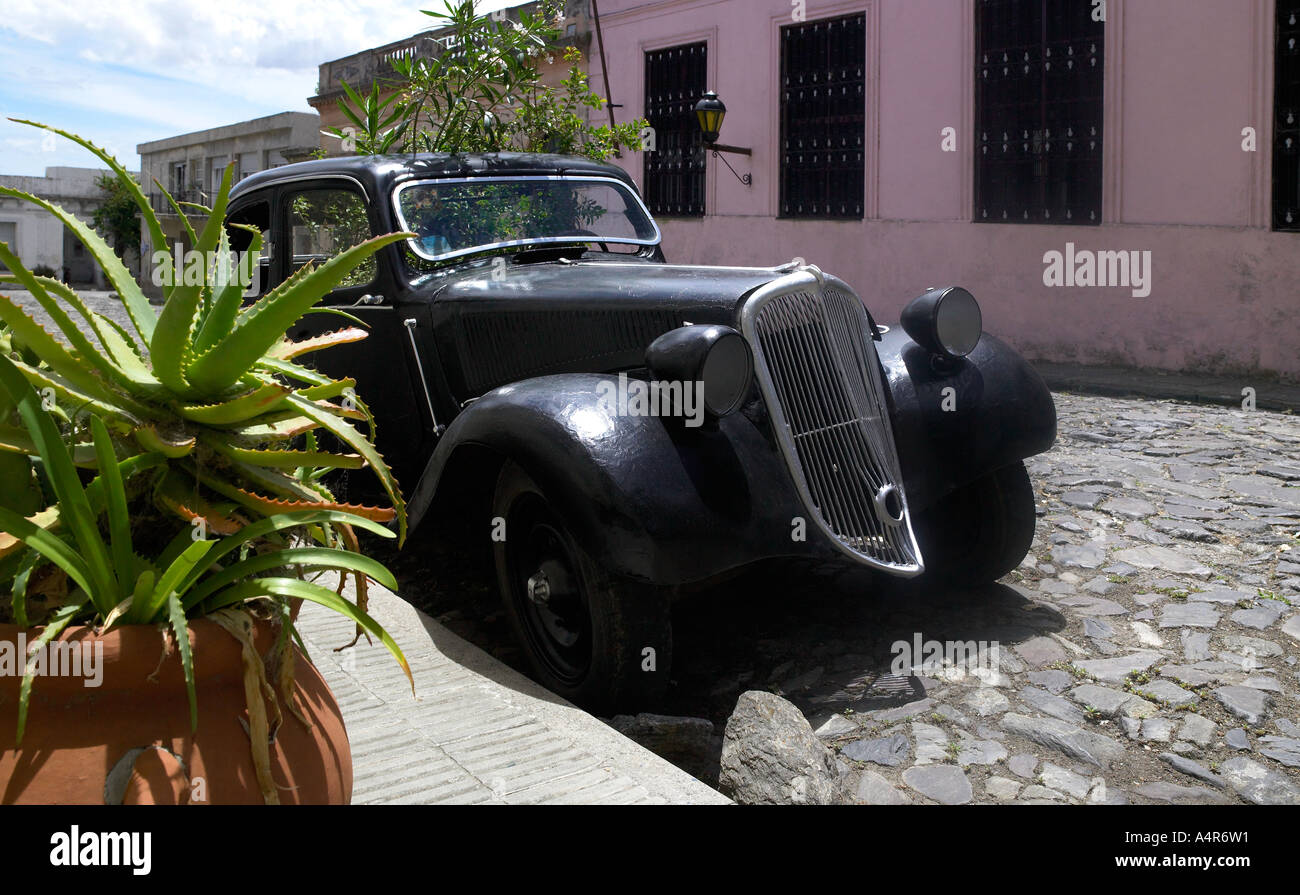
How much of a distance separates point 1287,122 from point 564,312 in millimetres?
8172

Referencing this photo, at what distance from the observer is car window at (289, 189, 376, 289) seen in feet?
16.0

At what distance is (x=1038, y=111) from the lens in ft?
36.6

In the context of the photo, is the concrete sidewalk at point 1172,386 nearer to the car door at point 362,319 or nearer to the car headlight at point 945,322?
the car headlight at point 945,322

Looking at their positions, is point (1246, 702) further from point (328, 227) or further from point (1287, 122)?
point (1287, 122)

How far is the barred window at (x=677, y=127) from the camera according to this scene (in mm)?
14297

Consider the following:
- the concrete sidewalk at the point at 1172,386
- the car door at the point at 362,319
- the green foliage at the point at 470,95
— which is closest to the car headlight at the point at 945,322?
the car door at the point at 362,319

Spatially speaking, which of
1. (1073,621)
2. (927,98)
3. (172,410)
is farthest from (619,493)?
(927,98)

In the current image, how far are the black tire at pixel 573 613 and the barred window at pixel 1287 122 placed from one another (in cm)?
853

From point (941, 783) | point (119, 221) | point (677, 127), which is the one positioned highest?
point (119, 221)

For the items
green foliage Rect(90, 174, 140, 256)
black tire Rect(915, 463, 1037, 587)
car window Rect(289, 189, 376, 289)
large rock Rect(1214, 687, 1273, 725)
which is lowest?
large rock Rect(1214, 687, 1273, 725)

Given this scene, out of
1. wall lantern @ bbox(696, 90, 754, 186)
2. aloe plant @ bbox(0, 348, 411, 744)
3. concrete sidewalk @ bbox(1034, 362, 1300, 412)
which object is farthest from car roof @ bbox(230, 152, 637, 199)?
wall lantern @ bbox(696, 90, 754, 186)

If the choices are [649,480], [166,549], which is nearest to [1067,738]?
[649,480]

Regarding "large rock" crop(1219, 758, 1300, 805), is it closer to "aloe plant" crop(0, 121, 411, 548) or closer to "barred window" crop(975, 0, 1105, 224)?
"aloe plant" crop(0, 121, 411, 548)

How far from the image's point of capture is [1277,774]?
303 centimetres
